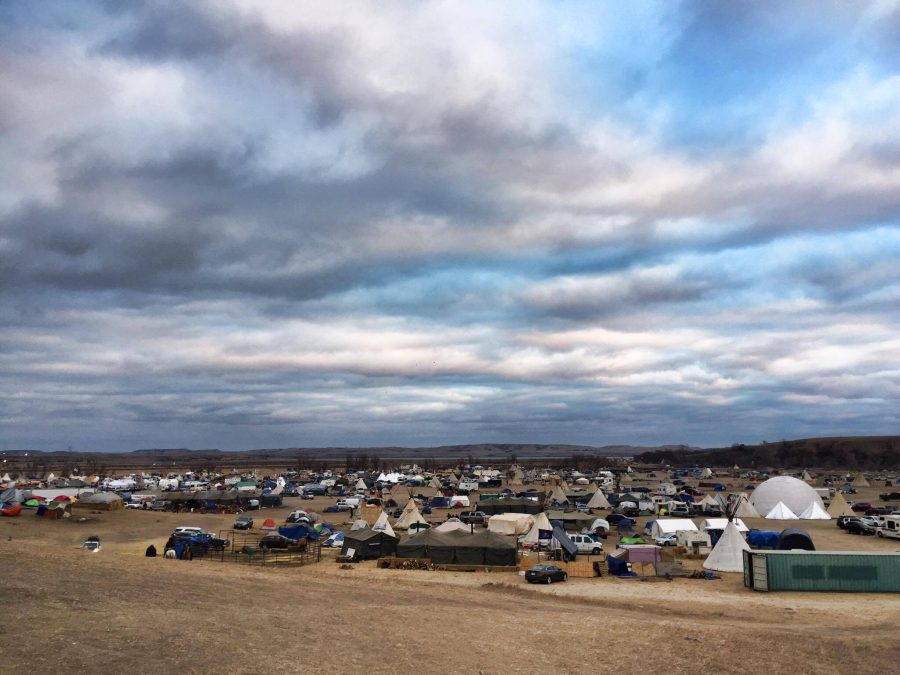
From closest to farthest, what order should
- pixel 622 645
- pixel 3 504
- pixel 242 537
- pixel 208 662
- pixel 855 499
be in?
pixel 208 662 → pixel 622 645 → pixel 242 537 → pixel 3 504 → pixel 855 499

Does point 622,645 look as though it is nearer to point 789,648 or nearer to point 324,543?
point 789,648

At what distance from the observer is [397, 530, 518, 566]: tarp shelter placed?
37.6 meters

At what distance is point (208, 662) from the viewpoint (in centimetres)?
1525

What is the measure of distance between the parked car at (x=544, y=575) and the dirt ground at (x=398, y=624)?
4.50 ft

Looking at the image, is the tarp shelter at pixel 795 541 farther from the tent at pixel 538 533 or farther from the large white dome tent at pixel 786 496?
the large white dome tent at pixel 786 496

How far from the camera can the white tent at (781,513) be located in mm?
60719

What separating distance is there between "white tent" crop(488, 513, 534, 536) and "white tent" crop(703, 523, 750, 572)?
16710mm

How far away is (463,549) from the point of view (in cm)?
3778

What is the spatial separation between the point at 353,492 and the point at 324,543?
52.6 metres

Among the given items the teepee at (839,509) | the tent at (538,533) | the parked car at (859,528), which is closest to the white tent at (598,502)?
the teepee at (839,509)

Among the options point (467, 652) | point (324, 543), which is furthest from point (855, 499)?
point (467, 652)

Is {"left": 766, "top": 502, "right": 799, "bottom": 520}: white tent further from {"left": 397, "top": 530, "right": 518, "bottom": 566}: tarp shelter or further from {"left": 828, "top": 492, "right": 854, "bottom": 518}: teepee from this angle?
{"left": 397, "top": 530, "right": 518, "bottom": 566}: tarp shelter

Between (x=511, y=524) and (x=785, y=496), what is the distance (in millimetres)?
27136

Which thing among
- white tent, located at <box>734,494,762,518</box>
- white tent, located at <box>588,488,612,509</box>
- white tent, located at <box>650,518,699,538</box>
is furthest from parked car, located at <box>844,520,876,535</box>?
white tent, located at <box>588,488,612,509</box>
